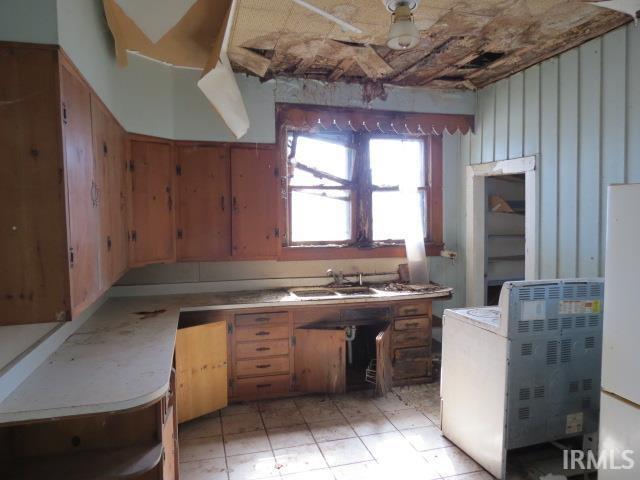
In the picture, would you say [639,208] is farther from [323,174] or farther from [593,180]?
[323,174]

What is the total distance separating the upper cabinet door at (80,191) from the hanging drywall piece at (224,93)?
68 centimetres

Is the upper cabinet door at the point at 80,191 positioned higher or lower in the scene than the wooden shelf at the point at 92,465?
higher

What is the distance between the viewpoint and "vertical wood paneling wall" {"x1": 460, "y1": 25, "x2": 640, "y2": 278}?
284 cm

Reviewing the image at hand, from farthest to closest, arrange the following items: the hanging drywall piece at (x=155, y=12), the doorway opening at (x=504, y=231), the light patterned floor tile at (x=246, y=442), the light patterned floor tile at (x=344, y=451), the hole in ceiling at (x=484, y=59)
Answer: the doorway opening at (x=504, y=231), the hole in ceiling at (x=484, y=59), the light patterned floor tile at (x=246, y=442), the light patterned floor tile at (x=344, y=451), the hanging drywall piece at (x=155, y=12)

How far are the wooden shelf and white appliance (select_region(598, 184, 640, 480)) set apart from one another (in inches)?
77.8

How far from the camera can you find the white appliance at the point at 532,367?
2.47m

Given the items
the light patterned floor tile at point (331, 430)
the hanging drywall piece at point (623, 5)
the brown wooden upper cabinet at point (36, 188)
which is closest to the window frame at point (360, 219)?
the light patterned floor tile at point (331, 430)

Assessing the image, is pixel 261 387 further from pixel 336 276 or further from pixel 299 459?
pixel 336 276

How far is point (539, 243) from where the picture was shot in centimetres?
357

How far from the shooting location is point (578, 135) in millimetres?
3189

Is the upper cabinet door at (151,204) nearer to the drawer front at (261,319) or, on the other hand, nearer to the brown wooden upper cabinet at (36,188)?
the drawer front at (261,319)

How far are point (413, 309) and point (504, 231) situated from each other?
5.50 feet

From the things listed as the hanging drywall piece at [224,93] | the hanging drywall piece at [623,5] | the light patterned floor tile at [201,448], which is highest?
the hanging drywall piece at [623,5]

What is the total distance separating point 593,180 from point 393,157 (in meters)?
1.88
